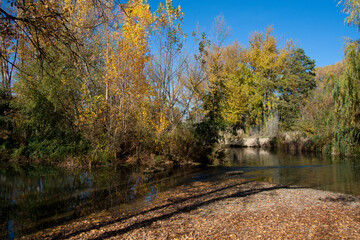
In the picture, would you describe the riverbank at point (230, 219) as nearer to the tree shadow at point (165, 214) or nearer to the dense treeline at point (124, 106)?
the tree shadow at point (165, 214)

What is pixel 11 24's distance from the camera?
403 centimetres

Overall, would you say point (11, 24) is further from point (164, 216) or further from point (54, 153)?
point (54, 153)

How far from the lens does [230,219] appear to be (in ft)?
17.8

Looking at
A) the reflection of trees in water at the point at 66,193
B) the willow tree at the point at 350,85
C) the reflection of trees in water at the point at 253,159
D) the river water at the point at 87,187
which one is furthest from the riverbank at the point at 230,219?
the reflection of trees in water at the point at 253,159

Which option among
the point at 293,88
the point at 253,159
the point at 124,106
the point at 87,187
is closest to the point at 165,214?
the point at 87,187

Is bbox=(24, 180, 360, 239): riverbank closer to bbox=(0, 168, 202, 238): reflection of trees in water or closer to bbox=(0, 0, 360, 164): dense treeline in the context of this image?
bbox=(0, 168, 202, 238): reflection of trees in water

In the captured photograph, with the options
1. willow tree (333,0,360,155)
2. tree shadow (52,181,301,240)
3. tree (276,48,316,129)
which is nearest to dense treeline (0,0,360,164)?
willow tree (333,0,360,155)

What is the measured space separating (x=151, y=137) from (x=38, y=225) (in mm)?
9699

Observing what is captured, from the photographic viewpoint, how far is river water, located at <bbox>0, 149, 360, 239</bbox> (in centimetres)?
680

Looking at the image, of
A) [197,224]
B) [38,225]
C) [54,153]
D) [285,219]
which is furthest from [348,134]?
[54,153]

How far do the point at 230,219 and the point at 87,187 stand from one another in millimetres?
6694

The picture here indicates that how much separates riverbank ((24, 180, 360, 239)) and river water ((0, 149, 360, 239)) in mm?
898

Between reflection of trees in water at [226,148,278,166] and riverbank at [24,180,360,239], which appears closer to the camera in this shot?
riverbank at [24,180,360,239]

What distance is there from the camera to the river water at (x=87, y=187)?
6.80 m
